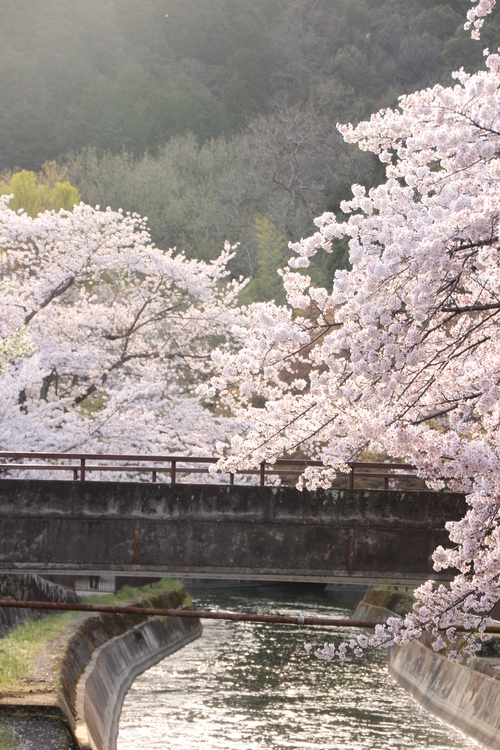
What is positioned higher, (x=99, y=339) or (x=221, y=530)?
(x=99, y=339)

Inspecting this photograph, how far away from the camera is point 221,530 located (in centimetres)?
1756

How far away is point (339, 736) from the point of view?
1719 cm

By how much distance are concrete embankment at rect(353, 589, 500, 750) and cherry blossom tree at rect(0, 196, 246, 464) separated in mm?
8241

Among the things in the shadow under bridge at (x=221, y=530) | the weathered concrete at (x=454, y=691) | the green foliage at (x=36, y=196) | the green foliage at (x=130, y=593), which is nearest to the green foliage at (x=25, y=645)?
the shadow under bridge at (x=221, y=530)

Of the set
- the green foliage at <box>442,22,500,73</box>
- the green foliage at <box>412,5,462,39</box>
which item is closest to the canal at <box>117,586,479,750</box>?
the green foliage at <box>442,22,500,73</box>

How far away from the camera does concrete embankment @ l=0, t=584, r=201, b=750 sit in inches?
482

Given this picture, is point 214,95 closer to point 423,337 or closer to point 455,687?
point 455,687

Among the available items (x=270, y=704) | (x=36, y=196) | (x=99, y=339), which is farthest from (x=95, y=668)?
(x=36, y=196)

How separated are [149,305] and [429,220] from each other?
64.8 feet

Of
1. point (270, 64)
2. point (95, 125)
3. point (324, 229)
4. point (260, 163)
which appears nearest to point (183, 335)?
point (324, 229)

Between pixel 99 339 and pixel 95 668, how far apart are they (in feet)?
41.0

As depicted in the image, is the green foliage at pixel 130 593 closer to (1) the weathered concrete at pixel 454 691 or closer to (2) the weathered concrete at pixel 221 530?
(2) the weathered concrete at pixel 221 530

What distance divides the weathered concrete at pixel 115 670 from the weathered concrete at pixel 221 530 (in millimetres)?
2422

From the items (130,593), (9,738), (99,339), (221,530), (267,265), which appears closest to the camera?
(9,738)
